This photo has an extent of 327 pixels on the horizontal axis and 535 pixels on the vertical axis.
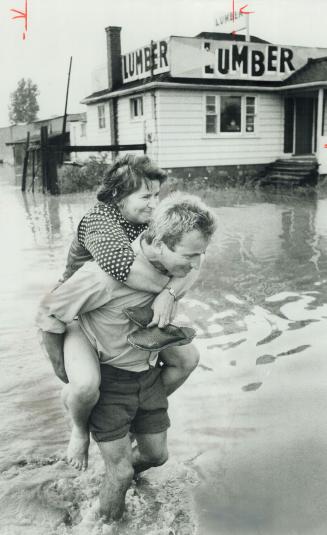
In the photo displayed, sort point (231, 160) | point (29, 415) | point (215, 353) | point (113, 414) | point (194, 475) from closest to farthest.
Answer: point (113, 414)
point (194, 475)
point (29, 415)
point (215, 353)
point (231, 160)

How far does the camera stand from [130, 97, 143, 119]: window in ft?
64.3

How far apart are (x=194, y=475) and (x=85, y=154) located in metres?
22.5

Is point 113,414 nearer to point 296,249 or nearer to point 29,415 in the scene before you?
point 29,415

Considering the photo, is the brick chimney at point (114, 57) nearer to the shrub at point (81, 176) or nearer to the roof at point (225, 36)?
the shrub at point (81, 176)

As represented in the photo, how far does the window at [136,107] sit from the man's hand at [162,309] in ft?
59.2

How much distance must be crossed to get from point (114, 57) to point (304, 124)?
7590mm

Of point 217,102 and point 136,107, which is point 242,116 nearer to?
point 217,102

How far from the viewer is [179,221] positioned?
2.27m

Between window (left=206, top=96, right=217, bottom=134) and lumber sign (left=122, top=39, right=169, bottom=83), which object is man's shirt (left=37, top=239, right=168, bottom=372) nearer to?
lumber sign (left=122, top=39, right=169, bottom=83)

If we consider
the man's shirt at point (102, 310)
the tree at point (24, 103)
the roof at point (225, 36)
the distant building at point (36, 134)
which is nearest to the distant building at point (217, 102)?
the distant building at point (36, 134)

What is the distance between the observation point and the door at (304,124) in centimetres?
2084

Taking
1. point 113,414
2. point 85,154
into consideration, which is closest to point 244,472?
point 113,414

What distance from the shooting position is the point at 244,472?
2955mm

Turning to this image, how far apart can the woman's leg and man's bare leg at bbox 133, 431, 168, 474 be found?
28 cm
